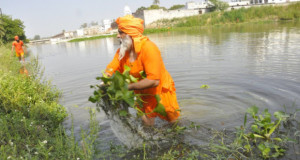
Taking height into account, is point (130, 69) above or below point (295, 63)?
above

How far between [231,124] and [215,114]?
0.65 metres

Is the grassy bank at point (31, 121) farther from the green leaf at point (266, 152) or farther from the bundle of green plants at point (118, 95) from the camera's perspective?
the green leaf at point (266, 152)

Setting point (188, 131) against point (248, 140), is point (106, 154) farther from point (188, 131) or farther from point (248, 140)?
point (248, 140)

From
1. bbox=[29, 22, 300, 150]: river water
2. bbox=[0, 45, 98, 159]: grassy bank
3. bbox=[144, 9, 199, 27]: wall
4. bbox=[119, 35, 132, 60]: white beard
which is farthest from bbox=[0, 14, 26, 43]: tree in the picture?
bbox=[119, 35, 132, 60]: white beard

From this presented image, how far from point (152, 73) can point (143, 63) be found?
23 centimetres

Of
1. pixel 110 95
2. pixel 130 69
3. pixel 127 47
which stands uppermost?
pixel 127 47

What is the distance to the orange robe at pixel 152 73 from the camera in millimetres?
3064

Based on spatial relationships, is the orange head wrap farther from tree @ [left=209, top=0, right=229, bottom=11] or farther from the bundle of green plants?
tree @ [left=209, top=0, right=229, bottom=11]

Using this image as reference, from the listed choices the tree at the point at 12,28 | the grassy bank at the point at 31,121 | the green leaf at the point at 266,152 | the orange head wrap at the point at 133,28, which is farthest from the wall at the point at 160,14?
the green leaf at the point at 266,152

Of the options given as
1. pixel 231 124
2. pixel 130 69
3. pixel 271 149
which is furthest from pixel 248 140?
pixel 130 69

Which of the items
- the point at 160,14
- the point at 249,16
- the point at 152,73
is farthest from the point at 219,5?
the point at 152,73

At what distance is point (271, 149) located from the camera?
3.14 meters

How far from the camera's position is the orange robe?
3064 mm

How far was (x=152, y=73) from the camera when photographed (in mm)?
3041
